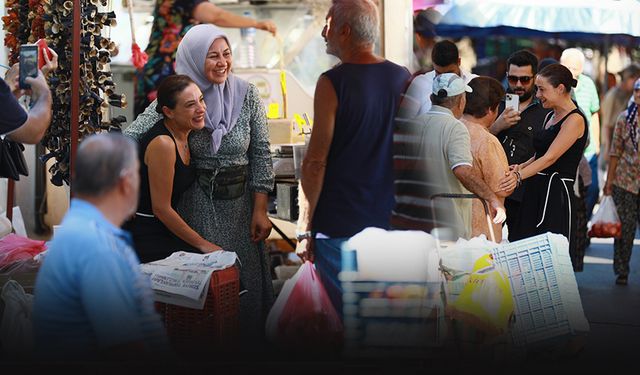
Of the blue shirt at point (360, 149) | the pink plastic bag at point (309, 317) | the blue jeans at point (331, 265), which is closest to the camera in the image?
the blue shirt at point (360, 149)

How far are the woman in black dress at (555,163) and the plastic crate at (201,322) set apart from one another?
89.4 inches

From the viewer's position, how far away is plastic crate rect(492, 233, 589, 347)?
5.58 meters

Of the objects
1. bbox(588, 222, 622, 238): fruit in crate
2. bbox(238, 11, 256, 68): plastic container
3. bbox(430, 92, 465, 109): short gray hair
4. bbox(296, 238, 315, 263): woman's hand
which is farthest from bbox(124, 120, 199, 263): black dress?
bbox(588, 222, 622, 238): fruit in crate

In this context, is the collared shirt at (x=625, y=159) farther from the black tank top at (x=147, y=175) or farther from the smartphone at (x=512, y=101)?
the black tank top at (x=147, y=175)

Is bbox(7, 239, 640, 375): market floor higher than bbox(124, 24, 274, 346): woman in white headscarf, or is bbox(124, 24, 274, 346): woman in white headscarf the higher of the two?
bbox(124, 24, 274, 346): woman in white headscarf

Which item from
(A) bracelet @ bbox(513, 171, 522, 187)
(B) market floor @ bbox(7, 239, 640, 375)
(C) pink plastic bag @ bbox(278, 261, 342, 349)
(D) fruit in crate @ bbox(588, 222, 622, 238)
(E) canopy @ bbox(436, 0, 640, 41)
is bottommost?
(B) market floor @ bbox(7, 239, 640, 375)

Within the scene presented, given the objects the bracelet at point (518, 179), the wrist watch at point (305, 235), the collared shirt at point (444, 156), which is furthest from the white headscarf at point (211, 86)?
the bracelet at point (518, 179)

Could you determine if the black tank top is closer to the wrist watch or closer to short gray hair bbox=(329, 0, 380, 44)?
the wrist watch

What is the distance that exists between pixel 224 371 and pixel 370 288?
2.67 feet

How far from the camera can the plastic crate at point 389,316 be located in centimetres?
498

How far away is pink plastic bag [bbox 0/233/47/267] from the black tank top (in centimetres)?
107

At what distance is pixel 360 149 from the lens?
4.81 m

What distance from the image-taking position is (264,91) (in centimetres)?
882

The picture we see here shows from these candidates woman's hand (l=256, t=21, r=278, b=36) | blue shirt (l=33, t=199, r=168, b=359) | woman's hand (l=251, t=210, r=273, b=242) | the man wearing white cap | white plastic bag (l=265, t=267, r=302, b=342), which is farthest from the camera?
woman's hand (l=256, t=21, r=278, b=36)
